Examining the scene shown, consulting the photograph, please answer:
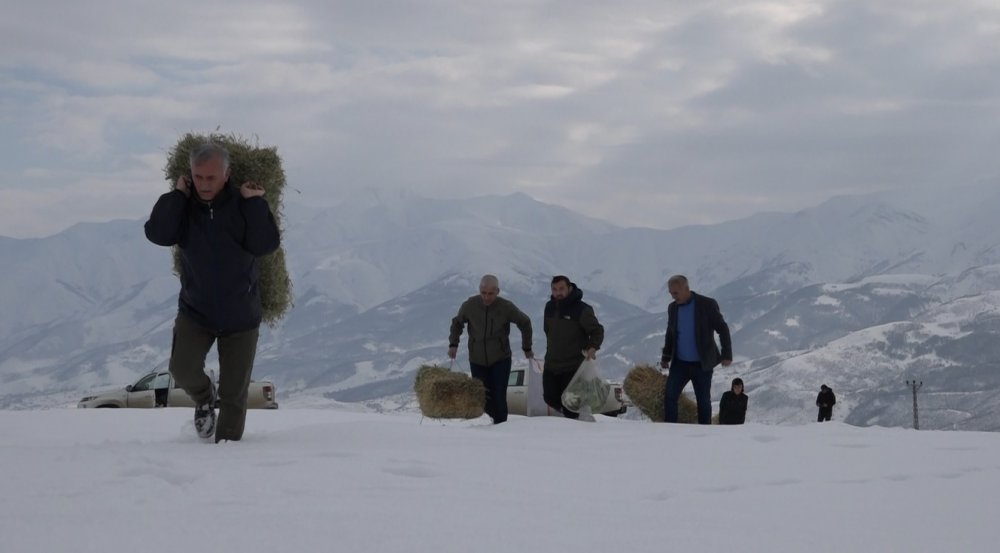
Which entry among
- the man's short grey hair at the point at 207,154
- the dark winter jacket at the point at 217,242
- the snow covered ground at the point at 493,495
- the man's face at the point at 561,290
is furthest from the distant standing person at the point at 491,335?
the man's short grey hair at the point at 207,154

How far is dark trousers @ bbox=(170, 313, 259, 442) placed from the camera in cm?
666

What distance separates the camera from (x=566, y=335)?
1143cm

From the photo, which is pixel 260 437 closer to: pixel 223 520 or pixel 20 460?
pixel 20 460

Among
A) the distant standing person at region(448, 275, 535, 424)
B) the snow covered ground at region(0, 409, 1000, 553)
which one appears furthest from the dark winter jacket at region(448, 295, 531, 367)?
the snow covered ground at region(0, 409, 1000, 553)

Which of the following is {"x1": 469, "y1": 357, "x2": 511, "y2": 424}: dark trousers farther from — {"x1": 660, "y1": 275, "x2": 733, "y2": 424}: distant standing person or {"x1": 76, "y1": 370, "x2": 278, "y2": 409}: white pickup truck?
{"x1": 76, "y1": 370, "x2": 278, "y2": 409}: white pickup truck

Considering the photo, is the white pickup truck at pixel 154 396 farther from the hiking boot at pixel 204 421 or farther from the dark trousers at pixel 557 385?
the hiking boot at pixel 204 421

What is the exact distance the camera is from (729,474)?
5.54 meters

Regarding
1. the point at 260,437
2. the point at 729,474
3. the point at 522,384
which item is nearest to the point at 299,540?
the point at 729,474

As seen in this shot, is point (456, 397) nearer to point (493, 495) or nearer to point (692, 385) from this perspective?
point (692, 385)

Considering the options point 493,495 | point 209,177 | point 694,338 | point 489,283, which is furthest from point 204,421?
point 694,338

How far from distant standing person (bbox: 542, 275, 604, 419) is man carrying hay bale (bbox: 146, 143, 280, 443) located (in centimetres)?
502

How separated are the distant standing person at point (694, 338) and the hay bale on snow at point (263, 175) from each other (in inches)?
146

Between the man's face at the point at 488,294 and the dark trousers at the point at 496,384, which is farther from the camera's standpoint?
the dark trousers at the point at 496,384

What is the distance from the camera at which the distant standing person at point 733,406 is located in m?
15.3
